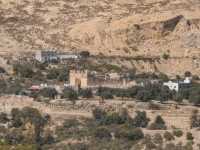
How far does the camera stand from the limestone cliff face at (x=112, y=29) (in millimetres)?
102375

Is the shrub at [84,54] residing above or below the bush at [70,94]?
above

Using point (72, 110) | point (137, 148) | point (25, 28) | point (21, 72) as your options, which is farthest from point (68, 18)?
point (137, 148)

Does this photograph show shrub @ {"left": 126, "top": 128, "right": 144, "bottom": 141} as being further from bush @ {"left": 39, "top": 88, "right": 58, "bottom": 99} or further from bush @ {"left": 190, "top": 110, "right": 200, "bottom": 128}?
bush @ {"left": 39, "top": 88, "right": 58, "bottom": 99}

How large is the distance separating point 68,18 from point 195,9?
781cm

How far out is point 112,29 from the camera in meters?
103

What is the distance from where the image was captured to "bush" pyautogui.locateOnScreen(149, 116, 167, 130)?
8238cm

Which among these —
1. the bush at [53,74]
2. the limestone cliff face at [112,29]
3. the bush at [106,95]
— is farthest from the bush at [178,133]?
the limestone cliff face at [112,29]

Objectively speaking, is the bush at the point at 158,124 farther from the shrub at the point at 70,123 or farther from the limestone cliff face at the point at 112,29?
the limestone cliff face at the point at 112,29

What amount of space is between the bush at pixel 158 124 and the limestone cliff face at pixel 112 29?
17298 mm

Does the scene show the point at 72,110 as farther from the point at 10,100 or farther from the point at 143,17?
the point at 143,17

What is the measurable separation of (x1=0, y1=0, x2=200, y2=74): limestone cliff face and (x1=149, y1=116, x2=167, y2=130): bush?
17.3 metres

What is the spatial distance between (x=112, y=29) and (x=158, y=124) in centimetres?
2033

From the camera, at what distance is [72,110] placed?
86.4 meters

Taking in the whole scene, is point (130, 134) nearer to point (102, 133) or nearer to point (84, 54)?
point (102, 133)
